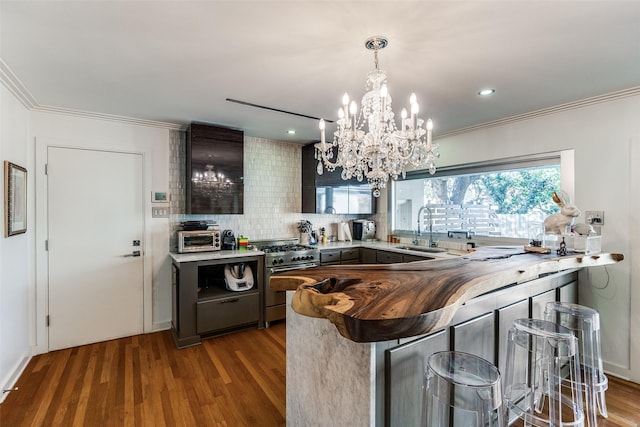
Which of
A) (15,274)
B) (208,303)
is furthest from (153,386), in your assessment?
(15,274)

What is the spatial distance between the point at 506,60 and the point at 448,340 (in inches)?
75.2

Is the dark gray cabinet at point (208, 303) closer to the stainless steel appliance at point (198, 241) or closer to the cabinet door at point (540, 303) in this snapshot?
the stainless steel appliance at point (198, 241)

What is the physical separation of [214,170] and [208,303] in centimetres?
156

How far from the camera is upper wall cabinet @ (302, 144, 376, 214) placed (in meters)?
4.37

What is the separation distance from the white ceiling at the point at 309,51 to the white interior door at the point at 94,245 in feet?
2.21

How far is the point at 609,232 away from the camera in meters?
2.68

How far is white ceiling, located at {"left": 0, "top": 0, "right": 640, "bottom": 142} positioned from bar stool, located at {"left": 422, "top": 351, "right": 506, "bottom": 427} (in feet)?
5.86

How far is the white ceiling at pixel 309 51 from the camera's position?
1.55 metres

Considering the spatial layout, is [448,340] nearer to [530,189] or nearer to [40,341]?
[530,189]

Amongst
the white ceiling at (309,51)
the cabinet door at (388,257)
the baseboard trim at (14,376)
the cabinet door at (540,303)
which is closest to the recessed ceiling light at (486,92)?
the white ceiling at (309,51)

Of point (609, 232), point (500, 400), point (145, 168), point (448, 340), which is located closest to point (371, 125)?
point (448, 340)

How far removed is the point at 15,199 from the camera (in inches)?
99.3

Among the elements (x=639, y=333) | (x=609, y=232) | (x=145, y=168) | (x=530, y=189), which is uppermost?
(x=145, y=168)

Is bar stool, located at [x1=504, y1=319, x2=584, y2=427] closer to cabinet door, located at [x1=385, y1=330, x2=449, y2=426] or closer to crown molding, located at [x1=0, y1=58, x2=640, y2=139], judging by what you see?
cabinet door, located at [x1=385, y1=330, x2=449, y2=426]
